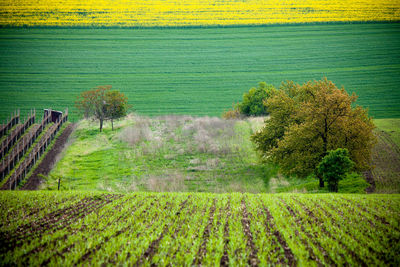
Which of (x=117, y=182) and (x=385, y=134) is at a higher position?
(x=385, y=134)

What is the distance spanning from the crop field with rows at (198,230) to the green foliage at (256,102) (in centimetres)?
2878

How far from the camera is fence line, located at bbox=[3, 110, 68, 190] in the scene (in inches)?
1016

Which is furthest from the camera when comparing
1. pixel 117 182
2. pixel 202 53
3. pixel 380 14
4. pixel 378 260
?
pixel 380 14

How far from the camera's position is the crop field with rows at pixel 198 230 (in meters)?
9.95

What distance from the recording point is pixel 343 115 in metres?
25.1

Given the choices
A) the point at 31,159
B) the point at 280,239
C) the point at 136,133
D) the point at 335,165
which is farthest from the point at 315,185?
the point at 31,159

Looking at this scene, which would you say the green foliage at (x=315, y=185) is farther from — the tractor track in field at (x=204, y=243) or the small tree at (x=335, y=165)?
the tractor track in field at (x=204, y=243)

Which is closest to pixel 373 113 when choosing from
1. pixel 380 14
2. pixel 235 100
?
pixel 235 100

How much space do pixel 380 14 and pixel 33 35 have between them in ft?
291

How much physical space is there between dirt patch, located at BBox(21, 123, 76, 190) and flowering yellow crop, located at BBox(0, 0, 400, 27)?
151 ft

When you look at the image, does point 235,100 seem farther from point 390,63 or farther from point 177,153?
point 390,63

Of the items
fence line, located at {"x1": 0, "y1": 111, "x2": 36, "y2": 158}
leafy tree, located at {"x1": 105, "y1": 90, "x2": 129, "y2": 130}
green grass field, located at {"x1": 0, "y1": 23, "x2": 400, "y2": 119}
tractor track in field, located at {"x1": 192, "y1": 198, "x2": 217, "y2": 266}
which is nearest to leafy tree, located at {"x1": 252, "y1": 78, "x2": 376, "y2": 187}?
tractor track in field, located at {"x1": 192, "y1": 198, "x2": 217, "y2": 266}

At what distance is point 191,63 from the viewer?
62.6 metres

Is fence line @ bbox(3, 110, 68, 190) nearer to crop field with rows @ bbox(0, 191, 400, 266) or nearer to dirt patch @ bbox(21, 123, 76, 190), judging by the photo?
dirt patch @ bbox(21, 123, 76, 190)
